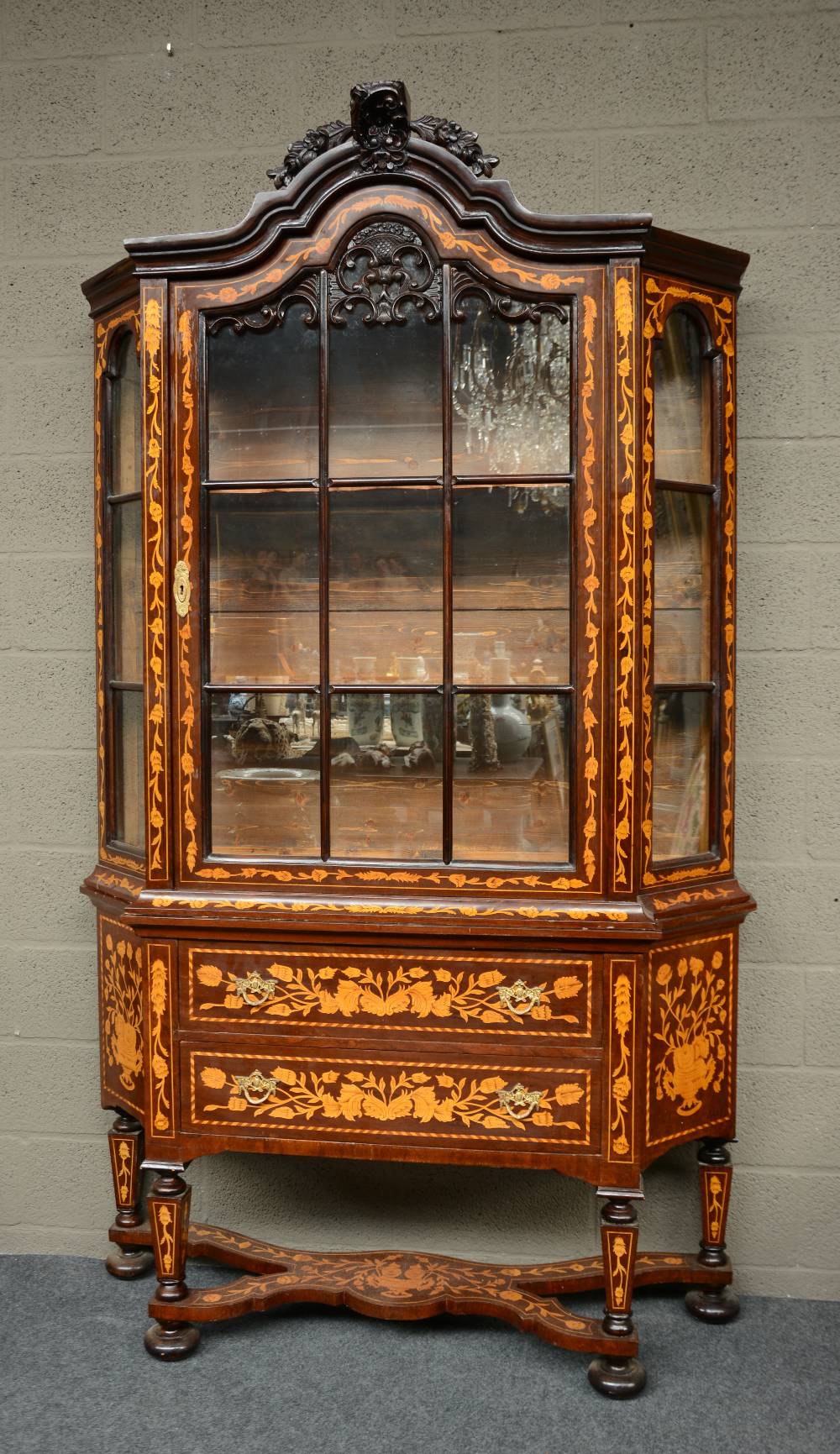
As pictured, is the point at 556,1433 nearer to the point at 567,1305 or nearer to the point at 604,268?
the point at 567,1305

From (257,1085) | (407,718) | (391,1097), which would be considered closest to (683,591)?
(407,718)

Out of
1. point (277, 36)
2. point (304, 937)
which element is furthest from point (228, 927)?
point (277, 36)

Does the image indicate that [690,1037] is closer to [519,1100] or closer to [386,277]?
[519,1100]

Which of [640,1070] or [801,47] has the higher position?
[801,47]

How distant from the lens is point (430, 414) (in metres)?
2.30

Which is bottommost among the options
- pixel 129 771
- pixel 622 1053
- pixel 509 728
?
pixel 622 1053

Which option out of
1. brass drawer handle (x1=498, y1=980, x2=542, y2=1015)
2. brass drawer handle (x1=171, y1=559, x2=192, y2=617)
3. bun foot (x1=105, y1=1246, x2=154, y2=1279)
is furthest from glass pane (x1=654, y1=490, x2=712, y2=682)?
bun foot (x1=105, y1=1246, x2=154, y2=1279)

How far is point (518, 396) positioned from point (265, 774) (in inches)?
34.9

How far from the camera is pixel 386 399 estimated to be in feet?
7.57

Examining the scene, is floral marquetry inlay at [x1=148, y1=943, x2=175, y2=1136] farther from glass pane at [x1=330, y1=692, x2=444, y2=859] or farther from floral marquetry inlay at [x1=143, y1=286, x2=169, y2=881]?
glass pane at [x1=330, y1=692, x2=444, y2=859]

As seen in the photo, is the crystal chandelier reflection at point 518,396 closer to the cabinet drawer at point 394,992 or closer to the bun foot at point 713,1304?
the cabinet drawer at point 394,992

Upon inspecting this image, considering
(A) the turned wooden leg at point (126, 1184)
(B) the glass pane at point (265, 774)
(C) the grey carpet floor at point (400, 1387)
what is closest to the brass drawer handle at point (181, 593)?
(B) the glass pane at point (265, 774)

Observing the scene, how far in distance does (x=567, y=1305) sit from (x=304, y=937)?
1.08 meters

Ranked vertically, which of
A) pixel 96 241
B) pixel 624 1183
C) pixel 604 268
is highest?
pixel 96 241
